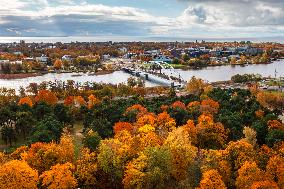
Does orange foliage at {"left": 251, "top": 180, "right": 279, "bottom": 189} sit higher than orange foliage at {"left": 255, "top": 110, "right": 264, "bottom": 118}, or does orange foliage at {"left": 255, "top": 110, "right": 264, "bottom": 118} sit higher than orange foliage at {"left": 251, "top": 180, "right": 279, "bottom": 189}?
orange foliage at {"left": 251, "top": 180, "right": 279, "bottom": 189}

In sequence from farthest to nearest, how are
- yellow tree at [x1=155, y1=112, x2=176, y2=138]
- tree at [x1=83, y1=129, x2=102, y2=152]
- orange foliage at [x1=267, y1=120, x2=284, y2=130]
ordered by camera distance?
orange foliage at [x1=267, y1=120, x2=284, y2=130], yellow tree at [x1=155, y1=112, x2=176, y2=138], tree at [x1=83, y1=129, x2=102, y2=152]

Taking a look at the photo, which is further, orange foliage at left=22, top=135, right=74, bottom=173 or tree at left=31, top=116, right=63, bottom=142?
tree at left=31, top=116, right=63, bottom=142

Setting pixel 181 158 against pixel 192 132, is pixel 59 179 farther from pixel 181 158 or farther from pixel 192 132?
pixel 192 132

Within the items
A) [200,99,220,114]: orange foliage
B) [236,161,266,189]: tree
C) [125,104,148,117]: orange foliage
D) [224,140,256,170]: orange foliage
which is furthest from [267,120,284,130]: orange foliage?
[125,104,148,117]: orange foliage

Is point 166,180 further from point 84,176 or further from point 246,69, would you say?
point 246,69

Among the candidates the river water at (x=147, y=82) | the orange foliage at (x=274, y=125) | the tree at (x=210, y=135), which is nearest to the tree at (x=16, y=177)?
the tree at (x=210, y=135)

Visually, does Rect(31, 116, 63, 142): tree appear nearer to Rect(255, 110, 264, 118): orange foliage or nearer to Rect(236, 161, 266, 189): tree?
Rect(236, 161, 266, 189): tree

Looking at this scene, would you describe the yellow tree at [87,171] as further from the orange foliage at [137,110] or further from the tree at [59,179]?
the orange foliage at [137,110]

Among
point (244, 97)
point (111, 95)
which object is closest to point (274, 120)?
point (244, 97)
